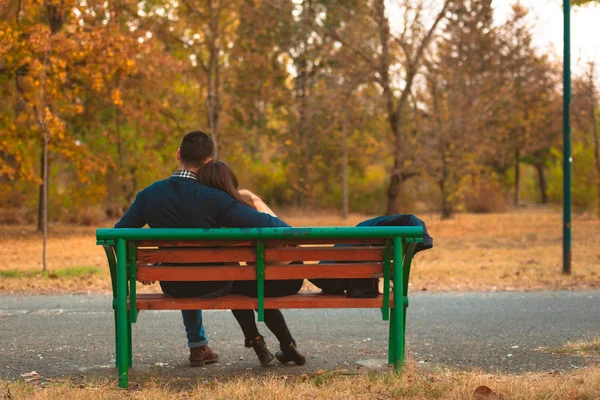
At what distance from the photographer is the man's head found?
16.2 ft

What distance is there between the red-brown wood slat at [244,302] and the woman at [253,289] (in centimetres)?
12

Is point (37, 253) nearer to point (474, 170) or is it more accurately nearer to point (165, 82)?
point (165, 82)

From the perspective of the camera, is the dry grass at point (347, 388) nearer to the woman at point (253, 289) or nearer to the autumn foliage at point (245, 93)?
the woman at point (253, 289)

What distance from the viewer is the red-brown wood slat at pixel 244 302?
4.77 metres

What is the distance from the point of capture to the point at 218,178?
4867mm

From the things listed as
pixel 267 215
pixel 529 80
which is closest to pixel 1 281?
pixel 267 215

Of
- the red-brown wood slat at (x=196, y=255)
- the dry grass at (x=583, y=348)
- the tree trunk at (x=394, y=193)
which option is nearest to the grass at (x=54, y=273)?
the red-brown wood slat at (x=196, y=255)

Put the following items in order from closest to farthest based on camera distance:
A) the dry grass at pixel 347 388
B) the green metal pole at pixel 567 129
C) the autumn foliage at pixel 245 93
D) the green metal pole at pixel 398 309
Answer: the dry grass at pixel 347 388
the green metal pole at pixel 398 309
the green metal pole at pixel 567 129
the autumn foliage at pixel 245 93

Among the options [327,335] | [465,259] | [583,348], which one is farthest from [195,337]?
[465,259]

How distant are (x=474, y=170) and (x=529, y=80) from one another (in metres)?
15.2

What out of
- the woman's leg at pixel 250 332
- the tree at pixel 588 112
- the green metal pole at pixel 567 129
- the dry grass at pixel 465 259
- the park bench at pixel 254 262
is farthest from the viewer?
the tree at pixel 588 112

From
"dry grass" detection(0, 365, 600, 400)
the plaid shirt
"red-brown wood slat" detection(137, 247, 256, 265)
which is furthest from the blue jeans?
the plaid shirt

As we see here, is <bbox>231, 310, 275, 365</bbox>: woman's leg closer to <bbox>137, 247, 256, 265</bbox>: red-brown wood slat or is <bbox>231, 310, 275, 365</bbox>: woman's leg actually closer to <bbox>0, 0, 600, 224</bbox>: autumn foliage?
<bbox>137, 247, 256, 265</bbox>: red-brown wood slat

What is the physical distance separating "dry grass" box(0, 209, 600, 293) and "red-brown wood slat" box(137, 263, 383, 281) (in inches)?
220
